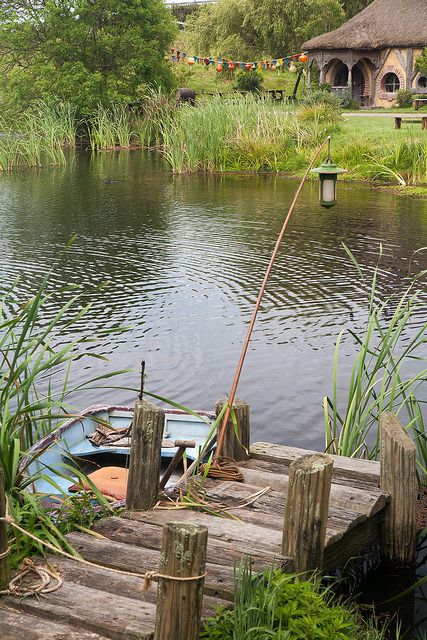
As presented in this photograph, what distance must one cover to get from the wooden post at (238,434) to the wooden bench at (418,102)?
30496 millimetres

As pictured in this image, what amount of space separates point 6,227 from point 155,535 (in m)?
13.0

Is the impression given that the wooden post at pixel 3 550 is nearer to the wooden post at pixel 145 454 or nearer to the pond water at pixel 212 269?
the wooden post at pixel 145 454

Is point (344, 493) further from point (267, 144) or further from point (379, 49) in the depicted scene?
point (379, 49)

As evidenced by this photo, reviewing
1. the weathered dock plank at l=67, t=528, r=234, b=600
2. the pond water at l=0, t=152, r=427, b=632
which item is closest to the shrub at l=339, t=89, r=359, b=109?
the pond water at l=0, t=152, r=427, b=632

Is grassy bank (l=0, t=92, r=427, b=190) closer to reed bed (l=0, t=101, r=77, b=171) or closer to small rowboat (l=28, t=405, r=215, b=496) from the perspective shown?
reed bed (l=0, t=101, r=77, b=171)

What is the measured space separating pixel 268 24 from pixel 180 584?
43.3 meters

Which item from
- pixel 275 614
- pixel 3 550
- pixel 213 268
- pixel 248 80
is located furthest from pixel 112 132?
pixel 275 614

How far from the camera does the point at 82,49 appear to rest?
116 ft

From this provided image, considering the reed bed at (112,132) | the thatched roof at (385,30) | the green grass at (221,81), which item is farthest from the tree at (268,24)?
the reed bed at (112,132)

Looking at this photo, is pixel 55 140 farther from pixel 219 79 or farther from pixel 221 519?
pixel 221 519

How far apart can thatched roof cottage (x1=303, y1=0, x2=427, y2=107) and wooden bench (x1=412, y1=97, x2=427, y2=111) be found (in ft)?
7.81

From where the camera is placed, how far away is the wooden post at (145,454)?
4816mm

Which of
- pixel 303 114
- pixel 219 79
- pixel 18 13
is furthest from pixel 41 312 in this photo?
pixel 219 79

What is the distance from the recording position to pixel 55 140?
1106 inches
